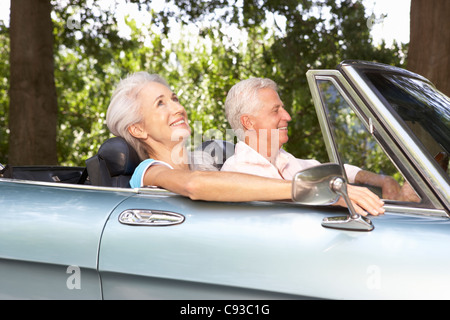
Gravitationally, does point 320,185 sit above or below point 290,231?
above

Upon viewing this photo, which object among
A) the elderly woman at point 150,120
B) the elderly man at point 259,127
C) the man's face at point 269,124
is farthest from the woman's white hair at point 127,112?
the man's face at point 269,124

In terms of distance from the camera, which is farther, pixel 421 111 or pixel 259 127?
pixel 259 127

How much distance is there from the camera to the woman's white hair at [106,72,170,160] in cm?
312

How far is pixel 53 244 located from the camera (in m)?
2.27

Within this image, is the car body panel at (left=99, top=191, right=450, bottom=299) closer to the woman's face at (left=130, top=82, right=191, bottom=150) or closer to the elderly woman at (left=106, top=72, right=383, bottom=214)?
the elderly woman at (left=106, top=72, right=383, bottom=214)

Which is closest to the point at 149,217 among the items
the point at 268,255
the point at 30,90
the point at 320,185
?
the point at 268,255

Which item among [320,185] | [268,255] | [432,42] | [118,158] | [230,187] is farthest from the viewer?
[432,42]

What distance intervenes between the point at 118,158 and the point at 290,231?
1215 millimetres

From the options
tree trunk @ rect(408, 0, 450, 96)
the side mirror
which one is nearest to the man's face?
the side mirror

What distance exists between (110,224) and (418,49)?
416 centimetres

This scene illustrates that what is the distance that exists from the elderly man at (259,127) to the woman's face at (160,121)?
28 cm

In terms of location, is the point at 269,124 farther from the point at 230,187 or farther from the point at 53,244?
the point at 53,244

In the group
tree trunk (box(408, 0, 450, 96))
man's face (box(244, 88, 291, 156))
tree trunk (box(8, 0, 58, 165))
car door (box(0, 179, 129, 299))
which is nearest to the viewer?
car door (box(0, 179, 129, 299))

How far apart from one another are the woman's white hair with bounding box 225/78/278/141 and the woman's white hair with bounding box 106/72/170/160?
1.58ft
